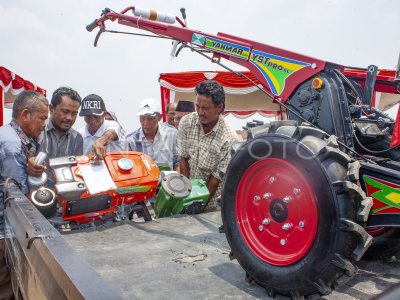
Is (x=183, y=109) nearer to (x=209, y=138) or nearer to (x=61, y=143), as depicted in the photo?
(x=209, y=138)

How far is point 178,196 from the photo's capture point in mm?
2451

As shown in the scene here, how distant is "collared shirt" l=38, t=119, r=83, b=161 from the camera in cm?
309

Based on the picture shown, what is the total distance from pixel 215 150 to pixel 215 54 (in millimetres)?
893

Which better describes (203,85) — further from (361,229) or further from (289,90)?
(361,229)

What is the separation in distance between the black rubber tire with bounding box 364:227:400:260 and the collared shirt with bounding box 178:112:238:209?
1.49 metres

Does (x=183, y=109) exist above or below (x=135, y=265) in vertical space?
above

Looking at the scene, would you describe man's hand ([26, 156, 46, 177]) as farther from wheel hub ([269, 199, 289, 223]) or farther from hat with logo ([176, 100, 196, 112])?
hat with logo ([176, 100, 196, 112])

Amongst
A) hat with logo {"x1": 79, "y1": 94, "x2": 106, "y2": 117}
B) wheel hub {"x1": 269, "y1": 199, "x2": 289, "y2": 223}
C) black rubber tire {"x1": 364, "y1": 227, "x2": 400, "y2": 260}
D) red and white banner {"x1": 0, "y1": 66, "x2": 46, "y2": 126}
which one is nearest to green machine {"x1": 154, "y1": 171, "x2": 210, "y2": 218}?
wheel hub {"x1": 269, "y1": 199, "x2": 289, "y2": 223}

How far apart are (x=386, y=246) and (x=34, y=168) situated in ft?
7.01

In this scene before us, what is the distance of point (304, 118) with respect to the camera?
210 centimetres

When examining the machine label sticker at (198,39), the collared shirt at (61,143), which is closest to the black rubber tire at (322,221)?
the machine label sticker at (198,39)

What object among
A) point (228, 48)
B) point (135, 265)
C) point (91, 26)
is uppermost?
point (91, 26)

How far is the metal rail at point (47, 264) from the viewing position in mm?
1068

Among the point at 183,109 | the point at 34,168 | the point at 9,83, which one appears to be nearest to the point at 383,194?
the point at 34,168
